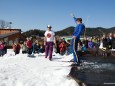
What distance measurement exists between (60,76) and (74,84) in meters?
1.15

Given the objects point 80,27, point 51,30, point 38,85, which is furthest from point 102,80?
point 51,30

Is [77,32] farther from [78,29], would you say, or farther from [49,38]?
[49,38]

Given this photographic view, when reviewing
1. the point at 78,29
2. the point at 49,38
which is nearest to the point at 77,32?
the point at 78,29

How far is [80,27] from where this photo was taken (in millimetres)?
11109

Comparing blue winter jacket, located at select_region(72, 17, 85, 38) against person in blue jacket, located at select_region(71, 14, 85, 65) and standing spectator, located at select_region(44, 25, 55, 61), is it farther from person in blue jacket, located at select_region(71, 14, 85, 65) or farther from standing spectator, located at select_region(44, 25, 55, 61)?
standing spectator, located at select_region(44, 25, 55, 61)

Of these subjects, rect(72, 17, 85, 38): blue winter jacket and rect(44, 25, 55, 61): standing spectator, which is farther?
rect(44, 25, 55, 61): standing spectator

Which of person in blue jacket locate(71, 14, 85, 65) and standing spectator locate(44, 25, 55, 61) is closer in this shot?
person in blue jacket locate(71, 14, 85, 65)

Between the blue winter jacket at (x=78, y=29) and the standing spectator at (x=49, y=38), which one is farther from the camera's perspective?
the standing spectator at (x=49, y=38)

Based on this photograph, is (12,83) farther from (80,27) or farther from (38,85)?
(80,27)

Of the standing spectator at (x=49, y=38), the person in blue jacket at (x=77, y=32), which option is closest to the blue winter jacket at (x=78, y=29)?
the person in blue jacket at (x=77, y=32)

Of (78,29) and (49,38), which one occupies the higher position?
(78,29)

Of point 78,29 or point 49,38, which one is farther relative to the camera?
point 49,38

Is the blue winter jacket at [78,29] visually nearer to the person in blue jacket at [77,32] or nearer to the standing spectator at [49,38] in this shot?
the person in blue jacket at [77,32]

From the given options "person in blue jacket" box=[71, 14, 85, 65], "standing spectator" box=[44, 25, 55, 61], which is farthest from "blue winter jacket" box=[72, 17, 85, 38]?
"standing spectator" box=[44, 25, 55, 61]
